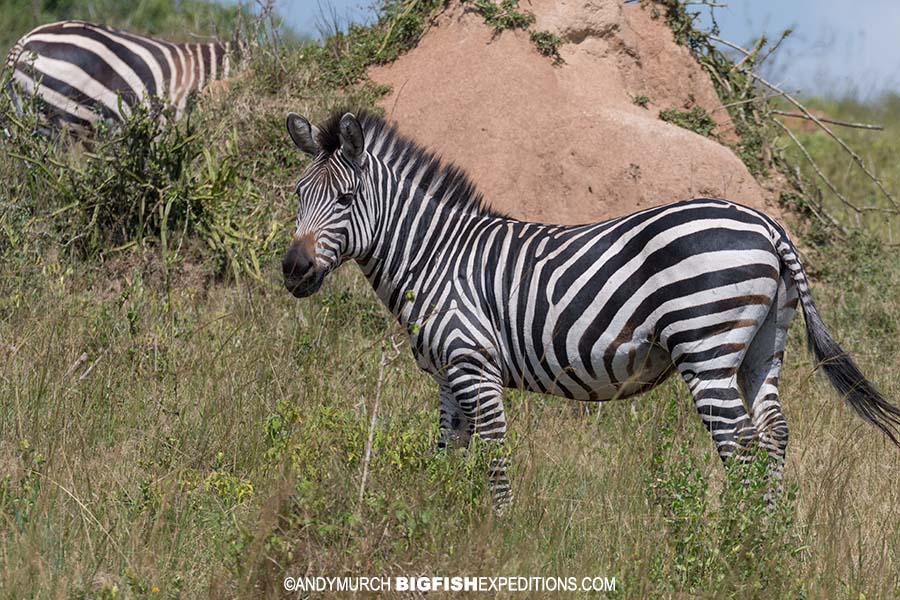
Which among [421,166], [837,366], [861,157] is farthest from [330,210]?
[861,157]

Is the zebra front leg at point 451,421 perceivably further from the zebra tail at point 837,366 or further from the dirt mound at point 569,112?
the dirt mound at point 569,112

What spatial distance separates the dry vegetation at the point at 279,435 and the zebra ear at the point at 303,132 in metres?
1.12

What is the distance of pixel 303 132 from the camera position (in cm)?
570

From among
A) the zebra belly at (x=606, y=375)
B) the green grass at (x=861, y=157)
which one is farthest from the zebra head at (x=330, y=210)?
the green grass at (x=861, y=157)

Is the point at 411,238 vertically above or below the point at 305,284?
above

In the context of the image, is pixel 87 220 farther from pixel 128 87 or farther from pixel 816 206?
pixel 816 206

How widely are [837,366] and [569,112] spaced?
3828 millimetres

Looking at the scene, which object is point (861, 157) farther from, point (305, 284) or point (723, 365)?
point (305, 284)

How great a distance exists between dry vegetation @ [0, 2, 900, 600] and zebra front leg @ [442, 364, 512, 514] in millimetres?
175

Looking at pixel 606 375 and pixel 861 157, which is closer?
pixel 606 375

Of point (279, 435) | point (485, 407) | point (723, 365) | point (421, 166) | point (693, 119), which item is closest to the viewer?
point (723, 365)

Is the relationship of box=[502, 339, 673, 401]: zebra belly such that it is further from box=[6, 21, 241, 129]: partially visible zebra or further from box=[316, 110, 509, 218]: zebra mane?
box=[6, 21, 241, 129]: partially visible zebra

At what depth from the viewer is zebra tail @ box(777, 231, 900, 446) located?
16.1ft

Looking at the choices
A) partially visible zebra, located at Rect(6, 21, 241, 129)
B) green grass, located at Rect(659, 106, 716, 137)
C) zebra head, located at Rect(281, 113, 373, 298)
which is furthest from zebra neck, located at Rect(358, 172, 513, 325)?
partially visible zebra, located at Rect(6, 21, 241, 129)
